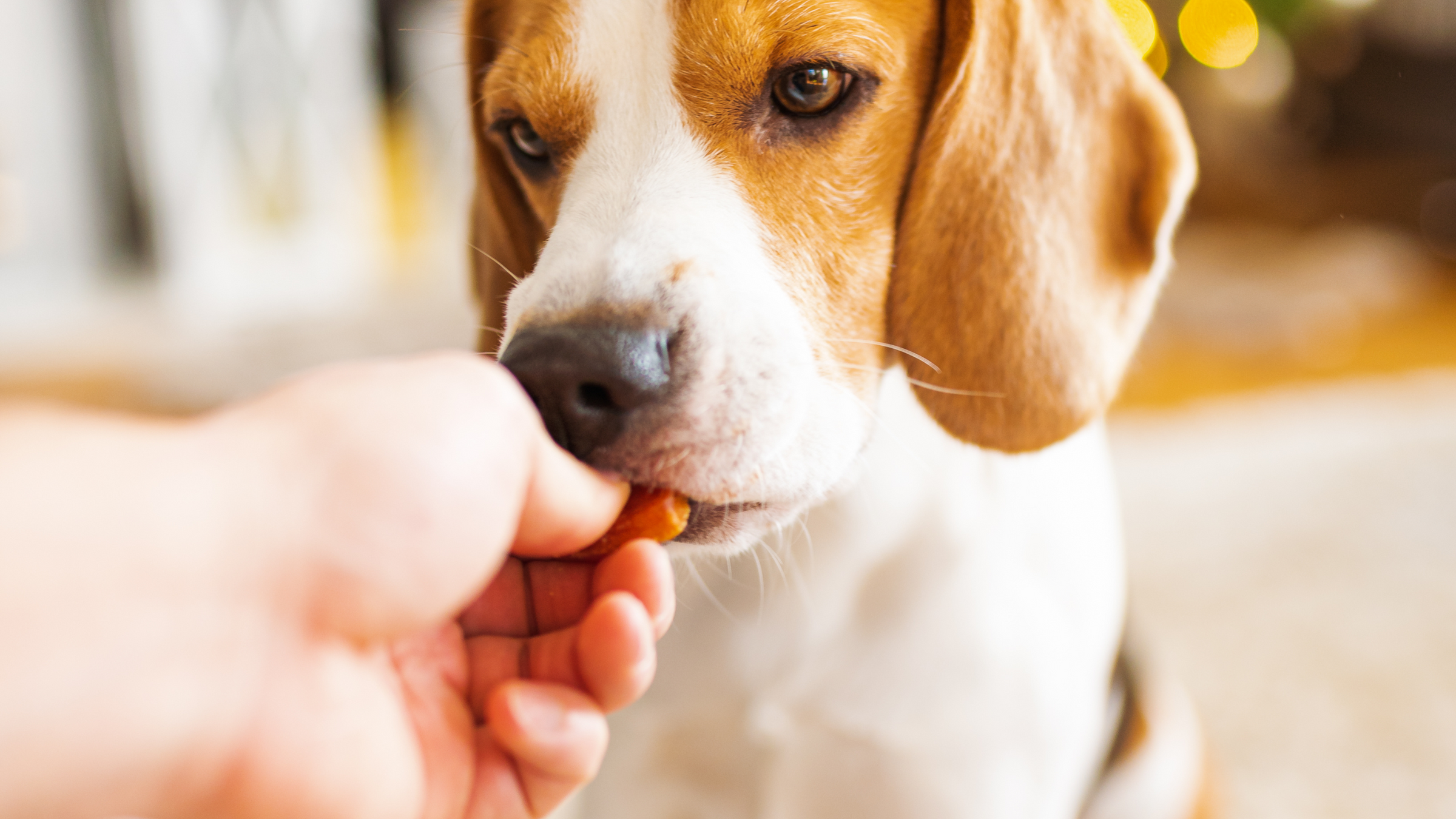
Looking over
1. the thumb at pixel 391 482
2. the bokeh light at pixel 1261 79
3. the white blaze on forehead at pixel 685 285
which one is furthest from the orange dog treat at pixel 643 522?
the bokeh light at pixel 1261 79

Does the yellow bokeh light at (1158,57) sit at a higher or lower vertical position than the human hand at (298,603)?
lower

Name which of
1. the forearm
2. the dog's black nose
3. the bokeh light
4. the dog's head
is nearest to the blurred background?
the bokeh light

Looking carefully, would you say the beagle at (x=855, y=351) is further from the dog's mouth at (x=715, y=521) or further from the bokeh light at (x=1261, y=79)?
the bokeh light at (x=1261, y=79)

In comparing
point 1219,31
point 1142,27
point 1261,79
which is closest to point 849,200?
point 1142,27

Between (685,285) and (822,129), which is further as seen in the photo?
(822,129)

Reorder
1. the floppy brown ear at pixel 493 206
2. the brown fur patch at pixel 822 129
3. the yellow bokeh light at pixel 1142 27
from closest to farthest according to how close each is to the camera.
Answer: the brown fur patch at pixel 822 129
the floppy brown ear at pixel 493 206
the yellow bokeh light at pixel 1142 27

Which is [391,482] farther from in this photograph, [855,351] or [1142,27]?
[1142,27]

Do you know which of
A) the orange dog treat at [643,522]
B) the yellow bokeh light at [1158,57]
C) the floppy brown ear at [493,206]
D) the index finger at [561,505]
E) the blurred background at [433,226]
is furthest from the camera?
the yellow bokeh light at [1158,57]
